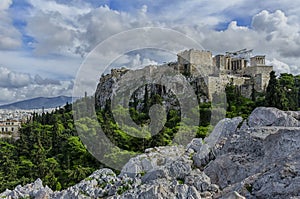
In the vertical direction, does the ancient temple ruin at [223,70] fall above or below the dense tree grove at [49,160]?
above

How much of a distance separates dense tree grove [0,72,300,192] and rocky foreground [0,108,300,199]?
22.7 feet

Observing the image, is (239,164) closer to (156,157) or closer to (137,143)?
(156,157)

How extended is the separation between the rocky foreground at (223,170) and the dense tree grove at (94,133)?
22.7 feet

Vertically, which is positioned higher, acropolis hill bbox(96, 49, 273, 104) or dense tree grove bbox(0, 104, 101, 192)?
acropolis hill bbox(96, 49, 273, 104)

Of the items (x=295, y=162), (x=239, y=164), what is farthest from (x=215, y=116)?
(x=295, y=162)

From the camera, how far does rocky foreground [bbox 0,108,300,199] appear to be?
28.6 feet

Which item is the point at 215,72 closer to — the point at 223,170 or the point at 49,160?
the point at 49,160

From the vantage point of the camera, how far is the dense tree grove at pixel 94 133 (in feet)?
79.9

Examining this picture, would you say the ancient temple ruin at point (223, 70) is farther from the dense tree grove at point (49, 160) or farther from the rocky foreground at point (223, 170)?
the rocky foreground at point (223, 170)

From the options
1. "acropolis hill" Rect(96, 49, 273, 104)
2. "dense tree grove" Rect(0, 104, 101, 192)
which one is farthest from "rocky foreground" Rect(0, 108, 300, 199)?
"acropolis hill" Rect(96, 49, 273, 104)

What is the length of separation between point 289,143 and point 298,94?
1011 inches

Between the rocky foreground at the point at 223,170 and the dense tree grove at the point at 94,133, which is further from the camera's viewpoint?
the dense tree grove at the point at 94,133

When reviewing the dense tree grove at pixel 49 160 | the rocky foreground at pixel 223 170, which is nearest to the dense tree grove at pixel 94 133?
the dense tree grove at pixel 49 160

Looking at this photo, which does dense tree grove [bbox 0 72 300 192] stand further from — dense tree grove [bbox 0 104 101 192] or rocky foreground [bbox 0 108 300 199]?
rocky foreground [bbox 0 108 300 199]
